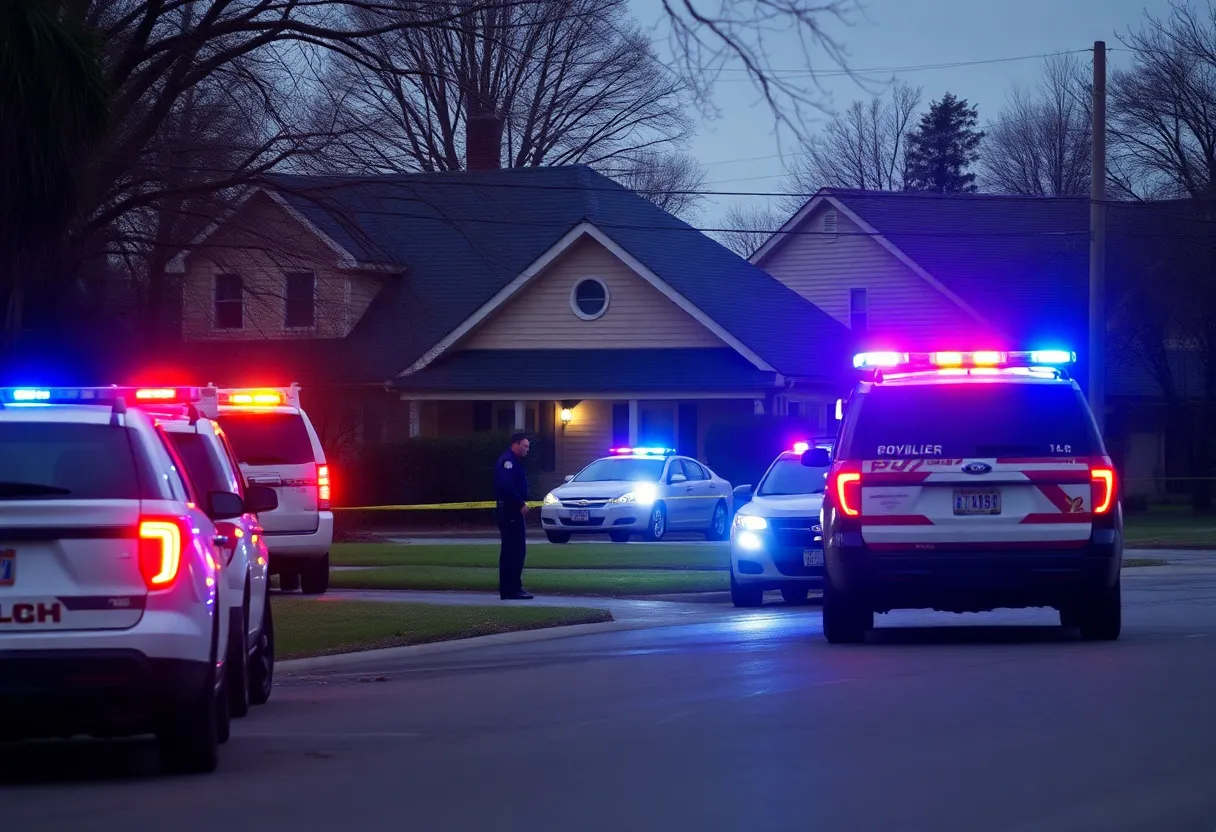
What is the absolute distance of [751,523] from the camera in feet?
67.8

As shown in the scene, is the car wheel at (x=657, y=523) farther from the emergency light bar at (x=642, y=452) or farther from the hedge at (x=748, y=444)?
the hedge at (x=748, y=444)

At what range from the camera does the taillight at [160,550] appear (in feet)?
29.5

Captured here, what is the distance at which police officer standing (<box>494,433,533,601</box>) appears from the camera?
2114cm

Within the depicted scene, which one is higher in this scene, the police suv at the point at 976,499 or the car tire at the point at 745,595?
the police suv at the point at 976,499

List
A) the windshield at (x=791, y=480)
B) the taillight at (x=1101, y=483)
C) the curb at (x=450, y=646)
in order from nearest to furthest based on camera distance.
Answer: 1. the taillight at (x=1101, y=483)
2. the curb at (x=450, y=646)
3. the windshield at (x=791, y=480)

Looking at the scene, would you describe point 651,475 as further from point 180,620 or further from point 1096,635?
point 180,620

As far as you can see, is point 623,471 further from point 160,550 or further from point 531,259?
point 160,550

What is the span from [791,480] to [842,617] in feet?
21.6

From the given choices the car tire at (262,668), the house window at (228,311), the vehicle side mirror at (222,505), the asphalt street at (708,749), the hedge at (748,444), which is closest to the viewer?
Answer: the asphalt street at (708,749)

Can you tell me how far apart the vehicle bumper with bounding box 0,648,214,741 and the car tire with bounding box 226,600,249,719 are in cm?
158

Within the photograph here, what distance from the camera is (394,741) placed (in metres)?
10.6

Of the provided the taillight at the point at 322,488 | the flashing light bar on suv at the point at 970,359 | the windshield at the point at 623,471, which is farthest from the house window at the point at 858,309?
the flashing light bar on suv at the point at 970,359

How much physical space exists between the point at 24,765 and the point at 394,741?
6.23ft

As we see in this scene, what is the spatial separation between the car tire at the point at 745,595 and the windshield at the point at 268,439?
5.00 meters
